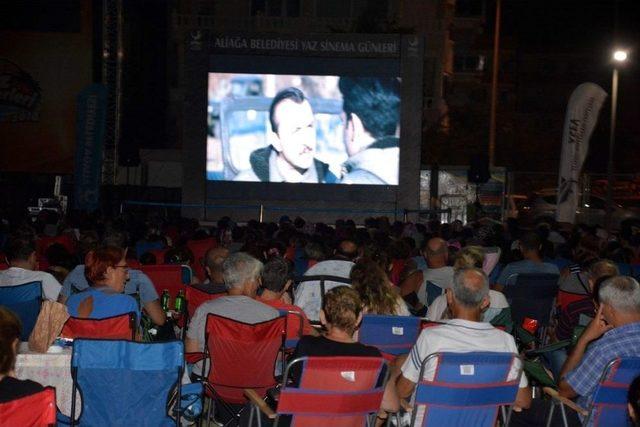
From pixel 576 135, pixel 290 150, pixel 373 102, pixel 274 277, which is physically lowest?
pixel 274 277

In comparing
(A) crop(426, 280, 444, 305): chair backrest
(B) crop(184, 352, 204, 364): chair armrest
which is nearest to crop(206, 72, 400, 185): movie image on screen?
(A) crop(426, 280, 444, 305): chair backrest

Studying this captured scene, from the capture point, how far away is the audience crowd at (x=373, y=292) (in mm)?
5203

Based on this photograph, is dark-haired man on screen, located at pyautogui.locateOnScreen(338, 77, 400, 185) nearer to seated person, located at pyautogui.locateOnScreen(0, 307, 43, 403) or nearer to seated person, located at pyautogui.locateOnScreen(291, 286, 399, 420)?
seated person, located at pyautogui.locateOnScreen(291, 286, 399, 420)

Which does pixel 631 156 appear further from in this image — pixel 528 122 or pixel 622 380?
pixel 622 380

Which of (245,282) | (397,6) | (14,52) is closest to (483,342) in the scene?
(245,282)

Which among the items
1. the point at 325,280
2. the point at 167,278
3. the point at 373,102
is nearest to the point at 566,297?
the point at 325,280

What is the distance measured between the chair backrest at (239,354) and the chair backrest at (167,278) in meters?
3.02

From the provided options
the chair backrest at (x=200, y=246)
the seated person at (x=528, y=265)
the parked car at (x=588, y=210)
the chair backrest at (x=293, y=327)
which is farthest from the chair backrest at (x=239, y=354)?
the parked car at (x=588, y=210)

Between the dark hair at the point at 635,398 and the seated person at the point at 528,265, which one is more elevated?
the dark hair at the point at 635,398

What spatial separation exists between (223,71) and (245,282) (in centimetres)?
1749

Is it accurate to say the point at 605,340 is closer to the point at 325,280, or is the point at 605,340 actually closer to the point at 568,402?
the point at 568,402

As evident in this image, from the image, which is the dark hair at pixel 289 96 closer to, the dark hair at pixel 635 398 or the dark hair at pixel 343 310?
the dark hair at pixel 343 310

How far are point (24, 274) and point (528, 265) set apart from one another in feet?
15.6

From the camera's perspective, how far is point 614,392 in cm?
510
